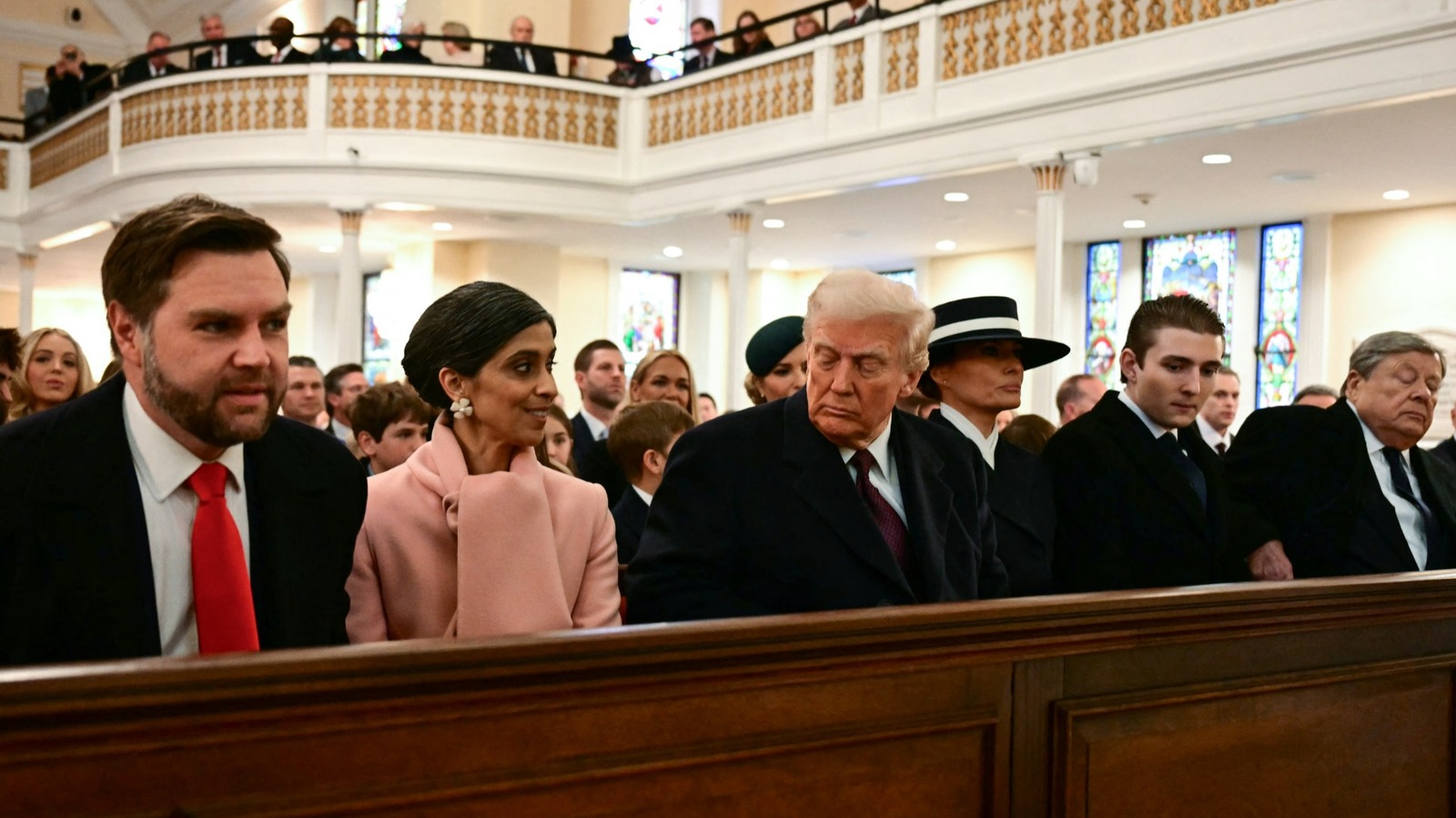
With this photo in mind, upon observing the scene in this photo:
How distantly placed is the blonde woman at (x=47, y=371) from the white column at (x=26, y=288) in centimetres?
1621

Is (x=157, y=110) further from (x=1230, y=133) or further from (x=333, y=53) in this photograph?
(x=1230, y=133)

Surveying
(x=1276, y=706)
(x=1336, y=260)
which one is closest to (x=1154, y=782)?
(x=1276, y=706)

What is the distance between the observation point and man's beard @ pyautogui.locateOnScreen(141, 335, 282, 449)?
2.06m

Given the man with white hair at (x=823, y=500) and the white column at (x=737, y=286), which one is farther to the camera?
the white column at (x=737, y=286)

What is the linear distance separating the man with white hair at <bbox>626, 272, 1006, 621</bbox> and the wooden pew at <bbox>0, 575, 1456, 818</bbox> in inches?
16.6

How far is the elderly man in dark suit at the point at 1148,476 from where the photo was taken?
3662 mm

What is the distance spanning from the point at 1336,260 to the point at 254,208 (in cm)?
1209

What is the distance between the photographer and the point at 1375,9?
9039mm

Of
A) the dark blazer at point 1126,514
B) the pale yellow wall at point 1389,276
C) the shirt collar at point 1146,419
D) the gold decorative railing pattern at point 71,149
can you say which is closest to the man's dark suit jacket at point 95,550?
the dark blazer at point 1126,514

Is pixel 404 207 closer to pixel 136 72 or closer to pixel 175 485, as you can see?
pixel 136 72

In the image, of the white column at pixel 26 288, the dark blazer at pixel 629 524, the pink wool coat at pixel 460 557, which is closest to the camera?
the pink wool coat at pixel 460 557

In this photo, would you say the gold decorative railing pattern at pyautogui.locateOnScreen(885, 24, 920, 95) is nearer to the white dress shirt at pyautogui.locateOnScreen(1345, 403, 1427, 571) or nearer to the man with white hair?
the white dress shirt at pyautogui.locateOnScreen(1345, 403, 1427, 571)

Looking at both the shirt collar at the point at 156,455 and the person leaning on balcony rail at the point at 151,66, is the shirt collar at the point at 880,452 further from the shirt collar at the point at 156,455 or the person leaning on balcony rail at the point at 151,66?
the person leaning on balcony rail at the point at 151,66

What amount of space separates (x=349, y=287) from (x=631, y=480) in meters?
12.2
